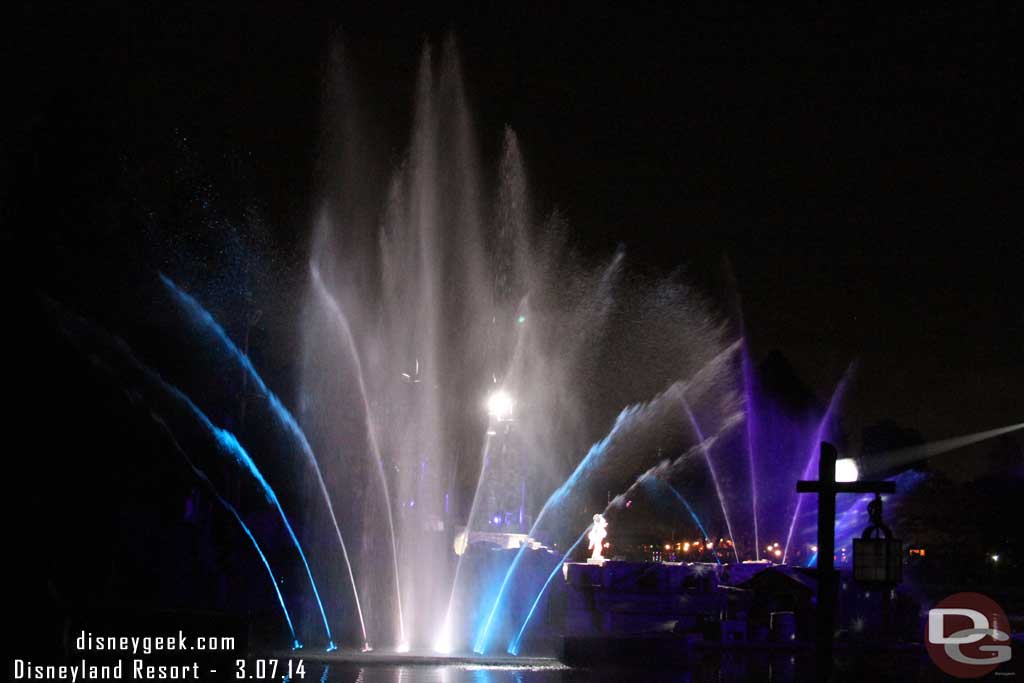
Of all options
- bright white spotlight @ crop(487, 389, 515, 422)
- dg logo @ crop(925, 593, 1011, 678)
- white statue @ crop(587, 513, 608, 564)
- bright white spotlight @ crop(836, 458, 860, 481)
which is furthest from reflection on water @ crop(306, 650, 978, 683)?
bright white spotlight @ crop(836, 458, 860, 481)

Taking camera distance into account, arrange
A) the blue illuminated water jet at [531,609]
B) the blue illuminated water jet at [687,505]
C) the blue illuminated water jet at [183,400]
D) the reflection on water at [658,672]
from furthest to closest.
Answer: the blue illuminated water jet at [687,505], the blue illuminated water jet at [531,609], the blue illuminated water jet at [183,400], the reflection on water at [658,672]

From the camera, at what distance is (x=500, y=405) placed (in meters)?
40.5

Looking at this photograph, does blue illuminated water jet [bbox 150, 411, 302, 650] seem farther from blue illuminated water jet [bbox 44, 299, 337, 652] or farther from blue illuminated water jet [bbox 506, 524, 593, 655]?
blue illuminated water jet [bbox 506, 524, 593, 655]

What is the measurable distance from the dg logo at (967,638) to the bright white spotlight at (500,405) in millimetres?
15382

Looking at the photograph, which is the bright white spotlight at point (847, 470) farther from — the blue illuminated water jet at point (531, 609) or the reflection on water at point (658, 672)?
the reflection on water at point (658, 672)

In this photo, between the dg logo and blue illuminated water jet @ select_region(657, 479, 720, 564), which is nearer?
the dg logo

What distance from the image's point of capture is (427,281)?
3086 centimetres

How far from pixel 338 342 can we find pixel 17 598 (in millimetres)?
14584

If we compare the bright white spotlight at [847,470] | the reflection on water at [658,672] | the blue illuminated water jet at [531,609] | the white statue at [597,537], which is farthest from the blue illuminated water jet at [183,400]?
the bright white spotlight at [847,470]

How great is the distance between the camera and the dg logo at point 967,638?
27.3 metres

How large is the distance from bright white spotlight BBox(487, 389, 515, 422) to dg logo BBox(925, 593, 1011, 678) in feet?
50.5

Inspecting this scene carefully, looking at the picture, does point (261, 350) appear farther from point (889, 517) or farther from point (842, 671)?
point (889, 517)

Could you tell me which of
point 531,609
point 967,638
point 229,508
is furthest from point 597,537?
point 229,508

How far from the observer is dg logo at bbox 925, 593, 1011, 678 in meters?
27.3
